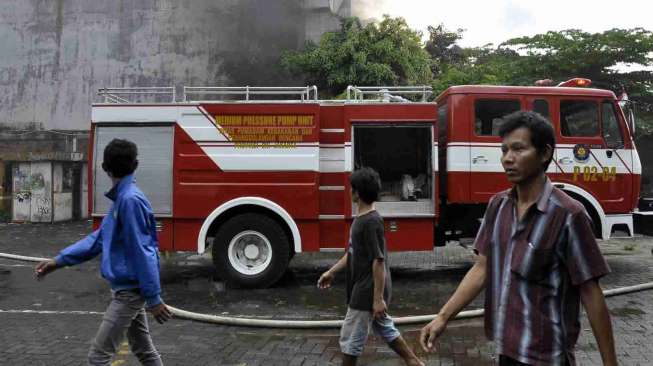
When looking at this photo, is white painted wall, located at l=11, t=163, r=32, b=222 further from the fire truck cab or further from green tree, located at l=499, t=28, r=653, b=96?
green tree, located at l=499, t=28, r=653, b=96

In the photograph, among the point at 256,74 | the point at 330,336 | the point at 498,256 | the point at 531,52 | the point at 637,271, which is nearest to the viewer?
the point at 498,256

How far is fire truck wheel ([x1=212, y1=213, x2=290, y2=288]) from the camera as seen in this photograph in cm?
798

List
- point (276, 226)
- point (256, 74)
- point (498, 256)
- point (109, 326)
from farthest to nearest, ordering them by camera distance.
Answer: point (256, 74) < point (276, 226) < point (109, 326) < point (498, 256)

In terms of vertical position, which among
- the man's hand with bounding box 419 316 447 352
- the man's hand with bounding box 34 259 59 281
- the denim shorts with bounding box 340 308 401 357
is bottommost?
the denim shorts with bounding box 340 308 401 357

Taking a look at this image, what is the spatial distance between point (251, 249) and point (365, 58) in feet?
36.9

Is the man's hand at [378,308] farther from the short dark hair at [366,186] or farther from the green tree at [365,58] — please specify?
the green tree at [365,58]

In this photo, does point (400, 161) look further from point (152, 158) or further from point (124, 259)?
point (124, 259)

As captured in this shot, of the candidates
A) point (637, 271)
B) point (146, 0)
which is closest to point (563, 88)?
point (637, 271)

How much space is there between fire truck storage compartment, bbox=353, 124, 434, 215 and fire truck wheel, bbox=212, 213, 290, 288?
1.55m

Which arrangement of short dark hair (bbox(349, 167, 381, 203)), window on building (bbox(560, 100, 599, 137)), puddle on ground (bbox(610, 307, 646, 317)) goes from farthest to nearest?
window on building (bbox(560, 100, 599, 137))
puddle on ground (bbox(610, 307, 646, 317))
short dark hair (bbox(349, 167, 381, 203))

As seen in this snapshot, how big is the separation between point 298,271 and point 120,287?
6348mm

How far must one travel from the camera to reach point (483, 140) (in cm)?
812

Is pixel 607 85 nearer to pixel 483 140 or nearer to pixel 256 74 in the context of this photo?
pixel 256 74

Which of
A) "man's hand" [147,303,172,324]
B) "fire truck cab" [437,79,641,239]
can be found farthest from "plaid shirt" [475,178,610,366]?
"fire truck cab" [437,79,641,239]
